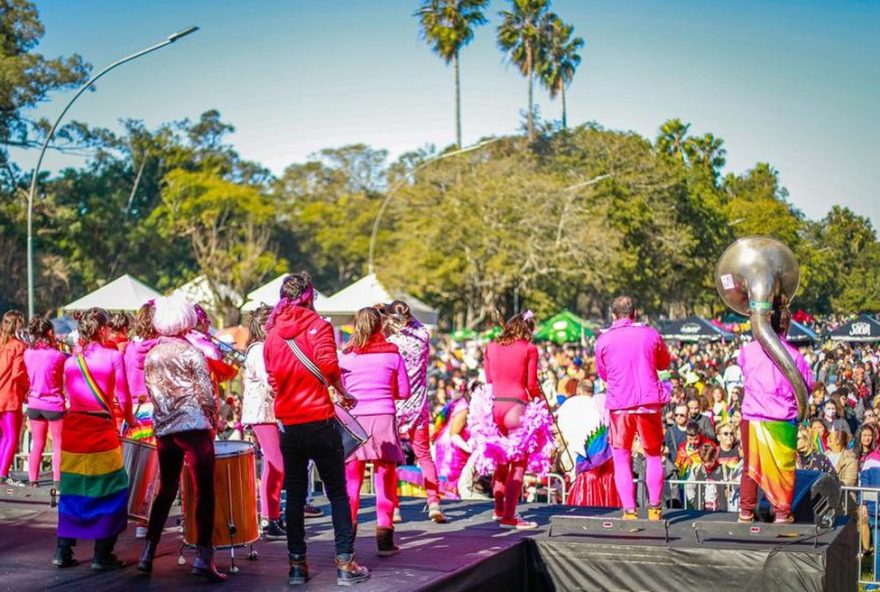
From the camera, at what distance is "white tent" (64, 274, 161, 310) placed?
19047 millimetres

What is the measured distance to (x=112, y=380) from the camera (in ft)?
25.4

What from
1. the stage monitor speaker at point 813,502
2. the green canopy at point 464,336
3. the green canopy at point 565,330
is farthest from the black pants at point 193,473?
the green canopy at point 464,336

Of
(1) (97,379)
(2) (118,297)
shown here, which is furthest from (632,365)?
(2) (118,297)

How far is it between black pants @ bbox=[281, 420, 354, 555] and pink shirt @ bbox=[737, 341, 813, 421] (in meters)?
3.24

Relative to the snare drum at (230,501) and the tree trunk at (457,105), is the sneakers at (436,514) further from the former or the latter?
the tree trunk at (457,105)

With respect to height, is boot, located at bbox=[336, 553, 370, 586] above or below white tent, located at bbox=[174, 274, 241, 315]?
below

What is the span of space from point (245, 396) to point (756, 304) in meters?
3.96

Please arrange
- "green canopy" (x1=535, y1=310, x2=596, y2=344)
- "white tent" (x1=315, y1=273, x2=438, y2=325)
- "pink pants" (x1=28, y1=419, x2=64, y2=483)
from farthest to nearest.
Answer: "green canopy" (x1=535, y1=310, x2=596, y2=344) < "white tent" (x1=315, y1=273, x2=438, y2=325) < "pink pants" (x1=28, y1=419, x2=64, y2=483)

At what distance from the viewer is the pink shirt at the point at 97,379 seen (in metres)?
7.63

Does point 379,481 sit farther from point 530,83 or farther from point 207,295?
point 530,83

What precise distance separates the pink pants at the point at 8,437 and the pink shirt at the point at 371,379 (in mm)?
4439

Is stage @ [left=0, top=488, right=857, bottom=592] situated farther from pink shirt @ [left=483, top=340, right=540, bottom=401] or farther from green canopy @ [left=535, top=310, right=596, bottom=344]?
green canopy @ [left=535, top=310, right=596, bottom=344]

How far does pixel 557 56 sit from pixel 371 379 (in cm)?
6129

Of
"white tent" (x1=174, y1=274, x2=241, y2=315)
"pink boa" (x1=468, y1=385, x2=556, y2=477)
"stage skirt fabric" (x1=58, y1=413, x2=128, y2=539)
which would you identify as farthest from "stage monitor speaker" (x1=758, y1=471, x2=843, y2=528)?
"white tent" (x1=174, y1=274, x2=241, y2=315)
